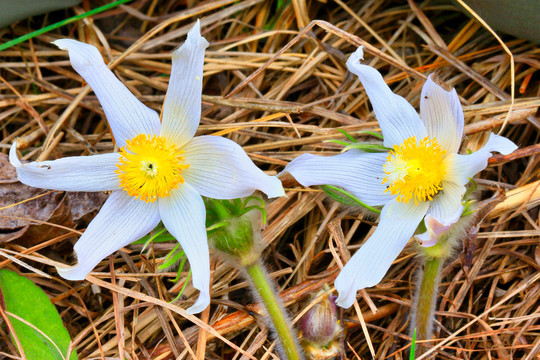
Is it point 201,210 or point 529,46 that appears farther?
point 529,46

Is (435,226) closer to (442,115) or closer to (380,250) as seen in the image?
(380,250)

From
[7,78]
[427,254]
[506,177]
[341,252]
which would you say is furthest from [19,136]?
[506,177]

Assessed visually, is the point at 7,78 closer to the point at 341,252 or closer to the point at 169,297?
the point at 169,297

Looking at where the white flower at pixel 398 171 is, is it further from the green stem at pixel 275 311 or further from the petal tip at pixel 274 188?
the green stem at pixel 275 311

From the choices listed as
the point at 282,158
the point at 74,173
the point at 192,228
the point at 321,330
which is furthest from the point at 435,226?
the point at 74,173

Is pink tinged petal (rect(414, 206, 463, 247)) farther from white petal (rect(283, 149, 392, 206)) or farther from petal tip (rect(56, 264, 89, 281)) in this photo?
petal tip (rect(56, 264, 89, 281))

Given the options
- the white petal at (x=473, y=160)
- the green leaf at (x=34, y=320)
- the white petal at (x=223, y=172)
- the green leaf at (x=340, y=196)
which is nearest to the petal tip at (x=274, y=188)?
the white petal at (x=223, y=172)
